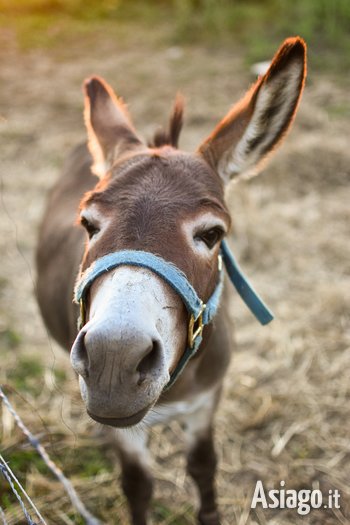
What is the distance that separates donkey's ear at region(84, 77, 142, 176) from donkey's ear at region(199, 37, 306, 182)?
383 millimetres

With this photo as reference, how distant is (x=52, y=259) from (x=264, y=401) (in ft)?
5.59

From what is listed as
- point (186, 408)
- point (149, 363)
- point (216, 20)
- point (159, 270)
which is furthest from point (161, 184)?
point (216, 20)

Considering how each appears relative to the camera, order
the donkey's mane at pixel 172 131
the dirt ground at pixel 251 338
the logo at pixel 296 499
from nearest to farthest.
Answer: the donkey's mane at pixel 172 131
the logo at pixel 296 499
the dirt ground at pixel 251 338

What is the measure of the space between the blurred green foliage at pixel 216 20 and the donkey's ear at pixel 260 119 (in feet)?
23.7

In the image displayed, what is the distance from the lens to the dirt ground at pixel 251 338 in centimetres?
321

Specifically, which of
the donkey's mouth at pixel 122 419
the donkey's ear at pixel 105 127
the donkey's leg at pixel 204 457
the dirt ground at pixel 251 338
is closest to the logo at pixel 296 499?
the dirt ground at pixel 251 338

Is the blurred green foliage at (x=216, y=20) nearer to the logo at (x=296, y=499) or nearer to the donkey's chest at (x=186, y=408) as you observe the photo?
the logo at (x=296, y=499)

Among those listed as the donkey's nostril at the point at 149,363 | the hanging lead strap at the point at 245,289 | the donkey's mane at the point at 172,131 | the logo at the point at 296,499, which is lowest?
the logo at the point at 296,499

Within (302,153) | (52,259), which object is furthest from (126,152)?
(302,153)

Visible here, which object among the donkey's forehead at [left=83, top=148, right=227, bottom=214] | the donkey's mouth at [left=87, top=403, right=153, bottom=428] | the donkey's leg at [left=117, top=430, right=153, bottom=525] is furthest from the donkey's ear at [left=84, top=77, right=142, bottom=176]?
the donkey's leg at [left=117, top=430, right=153, bottom=525]

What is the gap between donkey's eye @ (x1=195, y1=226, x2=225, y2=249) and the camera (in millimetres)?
1946

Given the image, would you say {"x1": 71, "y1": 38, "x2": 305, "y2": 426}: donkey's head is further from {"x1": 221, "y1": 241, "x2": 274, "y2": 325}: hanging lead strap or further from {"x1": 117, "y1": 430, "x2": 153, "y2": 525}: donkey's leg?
{"x1": 117, "y1": 430, "x2": 153, "y2": 525}: donkey's leg

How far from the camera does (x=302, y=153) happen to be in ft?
20.8

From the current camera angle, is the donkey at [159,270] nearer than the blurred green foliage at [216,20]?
Yes
